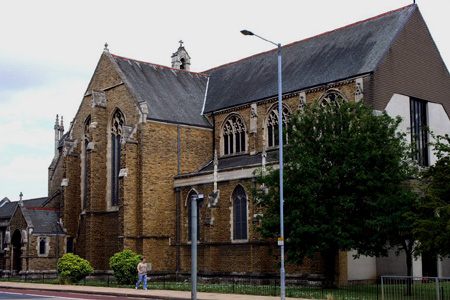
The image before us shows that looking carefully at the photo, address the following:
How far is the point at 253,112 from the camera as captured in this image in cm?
4506

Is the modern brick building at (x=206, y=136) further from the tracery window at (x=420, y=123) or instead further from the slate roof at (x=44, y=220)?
the slate roof at (x=44, y=220)

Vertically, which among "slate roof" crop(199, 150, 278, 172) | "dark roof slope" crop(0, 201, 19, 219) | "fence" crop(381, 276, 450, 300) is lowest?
"fence" crop(381, 276, 450, 300)

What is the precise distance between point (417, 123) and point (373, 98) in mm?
5189

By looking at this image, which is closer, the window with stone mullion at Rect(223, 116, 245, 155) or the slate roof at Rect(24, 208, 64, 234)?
the window with stone mullion at Rect(223, 116, 245, 155)

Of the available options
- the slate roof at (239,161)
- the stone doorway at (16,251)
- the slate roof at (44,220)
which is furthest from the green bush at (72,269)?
the stone doorway at (16,251)

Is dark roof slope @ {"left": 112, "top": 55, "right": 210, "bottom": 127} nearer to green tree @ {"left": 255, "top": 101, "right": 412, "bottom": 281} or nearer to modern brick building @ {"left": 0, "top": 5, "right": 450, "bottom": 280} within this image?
modern brick building @ {"left": 0, "top": 5, "right": 450, "bottom": 280}

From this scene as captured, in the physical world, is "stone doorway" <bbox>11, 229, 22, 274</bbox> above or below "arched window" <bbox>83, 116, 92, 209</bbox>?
below

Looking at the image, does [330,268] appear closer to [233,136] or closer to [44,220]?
[233,136]

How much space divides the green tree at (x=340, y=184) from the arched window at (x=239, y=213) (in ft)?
28.6

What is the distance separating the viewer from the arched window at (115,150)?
47125 mm

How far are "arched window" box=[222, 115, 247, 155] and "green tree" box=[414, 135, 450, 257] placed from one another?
20878 mm

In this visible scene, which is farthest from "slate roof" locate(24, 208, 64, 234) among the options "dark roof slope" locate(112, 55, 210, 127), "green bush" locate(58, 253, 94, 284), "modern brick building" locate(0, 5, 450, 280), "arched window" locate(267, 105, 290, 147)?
"arched window" locate(267, 105, 290, 147)

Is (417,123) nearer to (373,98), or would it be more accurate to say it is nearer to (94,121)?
(373,98)

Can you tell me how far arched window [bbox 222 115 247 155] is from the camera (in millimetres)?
46531
